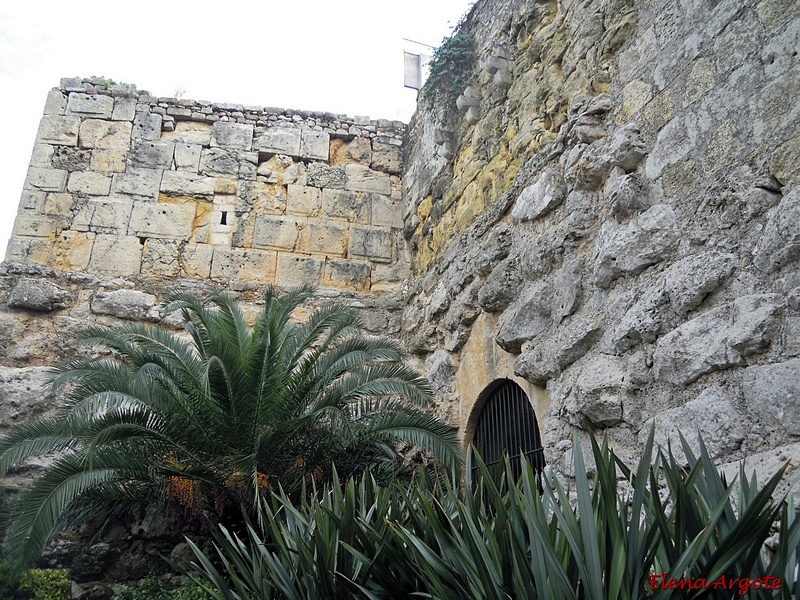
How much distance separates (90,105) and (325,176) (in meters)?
2.54

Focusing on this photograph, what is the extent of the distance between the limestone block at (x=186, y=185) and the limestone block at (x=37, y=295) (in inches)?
57.6

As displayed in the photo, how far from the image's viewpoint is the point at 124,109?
7.57m

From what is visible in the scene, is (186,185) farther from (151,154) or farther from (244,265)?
(244,265)

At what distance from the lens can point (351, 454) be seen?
5160 millimetres

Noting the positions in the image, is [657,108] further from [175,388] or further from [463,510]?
[175,388]

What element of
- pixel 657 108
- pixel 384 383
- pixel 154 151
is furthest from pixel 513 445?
pixel 154 151

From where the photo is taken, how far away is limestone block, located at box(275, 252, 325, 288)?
7152mm

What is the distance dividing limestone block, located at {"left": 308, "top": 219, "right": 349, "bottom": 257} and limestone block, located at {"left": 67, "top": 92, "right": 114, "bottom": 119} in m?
2.42

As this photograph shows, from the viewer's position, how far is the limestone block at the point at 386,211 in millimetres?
7605

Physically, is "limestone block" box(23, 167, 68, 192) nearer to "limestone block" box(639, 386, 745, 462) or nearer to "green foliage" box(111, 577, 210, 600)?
"green foliage" box(111, 577, 210, 600)

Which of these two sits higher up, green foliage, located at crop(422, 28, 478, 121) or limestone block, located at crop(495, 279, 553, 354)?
green foliage, located at crop(422, 28, 478, 121)

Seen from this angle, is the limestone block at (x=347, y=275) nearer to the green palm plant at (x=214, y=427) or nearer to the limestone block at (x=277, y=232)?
the limestone block at (x=277, y=232)
